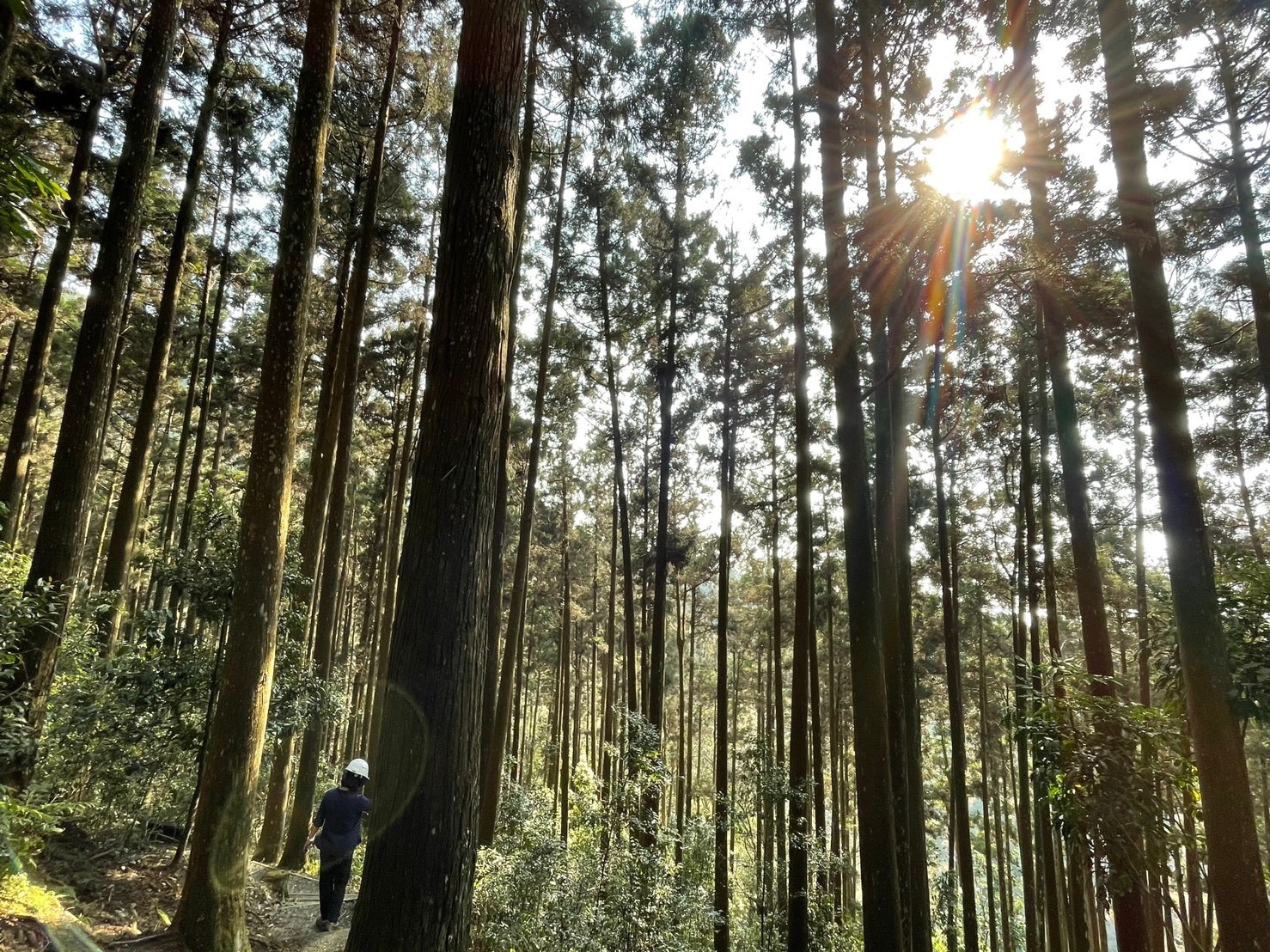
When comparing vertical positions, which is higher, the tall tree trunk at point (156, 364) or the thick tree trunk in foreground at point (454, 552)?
the tall tree trunk at point (156, 364)

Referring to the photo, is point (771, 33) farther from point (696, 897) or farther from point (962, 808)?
point (962, 808)

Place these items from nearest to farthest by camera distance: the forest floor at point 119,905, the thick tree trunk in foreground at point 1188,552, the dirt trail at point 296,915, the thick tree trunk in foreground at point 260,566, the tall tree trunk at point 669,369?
the forest floor at point 119,905, the thick tree trunk in foreground at point 1188,552, the thick tree trunk in foreground at point 260,566, the dirt trail at point 296,915, the tall tree trunk at point 669,369

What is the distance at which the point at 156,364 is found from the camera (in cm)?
967

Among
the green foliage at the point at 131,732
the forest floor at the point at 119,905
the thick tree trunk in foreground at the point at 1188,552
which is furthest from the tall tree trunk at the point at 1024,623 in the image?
the green foliage at the point at 131,732

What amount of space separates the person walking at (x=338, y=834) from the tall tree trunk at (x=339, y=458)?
2584mm

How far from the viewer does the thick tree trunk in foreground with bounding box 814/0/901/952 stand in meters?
4.81

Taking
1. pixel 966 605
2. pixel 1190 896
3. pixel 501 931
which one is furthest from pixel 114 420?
pixel 1190 896

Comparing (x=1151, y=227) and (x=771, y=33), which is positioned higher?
(x=771, y=33)

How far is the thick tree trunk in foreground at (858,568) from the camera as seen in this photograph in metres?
4.81

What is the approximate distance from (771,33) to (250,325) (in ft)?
46.5

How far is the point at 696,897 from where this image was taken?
7.23m

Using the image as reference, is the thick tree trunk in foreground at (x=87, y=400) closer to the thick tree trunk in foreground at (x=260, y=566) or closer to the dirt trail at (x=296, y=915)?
the thick tree trunk in foreground at (x=260, y=566)

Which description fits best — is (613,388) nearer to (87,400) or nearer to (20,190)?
(87,400)

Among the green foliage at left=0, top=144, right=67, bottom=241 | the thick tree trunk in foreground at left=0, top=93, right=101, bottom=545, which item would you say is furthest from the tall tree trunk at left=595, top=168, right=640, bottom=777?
the green foliage at left=0, top=144, right=67, bottom=241
